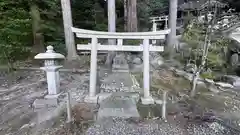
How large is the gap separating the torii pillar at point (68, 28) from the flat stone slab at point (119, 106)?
4301 mm

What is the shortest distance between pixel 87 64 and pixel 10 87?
3.35 metres

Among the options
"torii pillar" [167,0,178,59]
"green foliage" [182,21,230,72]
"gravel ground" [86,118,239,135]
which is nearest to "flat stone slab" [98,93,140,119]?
"gravel ground" [86,118,239,135]

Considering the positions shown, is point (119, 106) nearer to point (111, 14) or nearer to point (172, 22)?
point (111, 14)

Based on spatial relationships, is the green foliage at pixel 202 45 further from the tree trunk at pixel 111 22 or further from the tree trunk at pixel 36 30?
the tree trunk at pixel 36 30

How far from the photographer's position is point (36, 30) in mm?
8734

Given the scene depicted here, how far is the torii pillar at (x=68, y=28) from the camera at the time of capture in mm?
7643

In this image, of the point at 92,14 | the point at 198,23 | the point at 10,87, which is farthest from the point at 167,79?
the point at 92,14

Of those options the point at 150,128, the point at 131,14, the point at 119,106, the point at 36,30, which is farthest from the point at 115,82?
the point at 36,30

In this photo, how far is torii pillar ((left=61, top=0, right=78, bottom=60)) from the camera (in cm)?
764

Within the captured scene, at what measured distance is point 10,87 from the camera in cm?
561

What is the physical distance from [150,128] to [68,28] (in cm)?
624

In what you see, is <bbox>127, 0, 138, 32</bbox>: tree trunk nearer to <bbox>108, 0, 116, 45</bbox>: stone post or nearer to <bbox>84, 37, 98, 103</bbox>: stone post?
<bbox>108, 0, 116, 45</bbox>: stone post

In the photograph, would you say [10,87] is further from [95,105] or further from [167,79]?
[167,79]

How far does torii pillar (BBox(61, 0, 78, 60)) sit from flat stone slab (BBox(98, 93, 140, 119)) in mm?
4301
